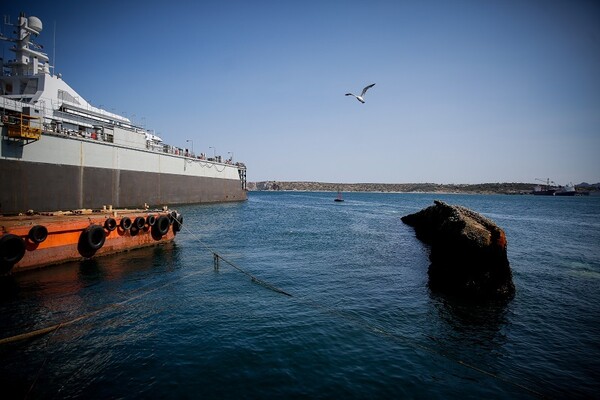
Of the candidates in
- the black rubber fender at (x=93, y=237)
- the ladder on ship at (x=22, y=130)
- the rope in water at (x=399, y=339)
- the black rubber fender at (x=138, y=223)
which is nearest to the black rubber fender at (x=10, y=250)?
the black rubber fender at (x=93, y=237)

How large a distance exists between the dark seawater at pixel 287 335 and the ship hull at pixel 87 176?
52.4ft

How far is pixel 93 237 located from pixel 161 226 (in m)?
5.24

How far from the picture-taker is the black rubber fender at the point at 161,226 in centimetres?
2134

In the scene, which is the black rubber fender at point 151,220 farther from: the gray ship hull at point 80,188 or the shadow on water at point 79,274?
the gray ship hull at point 80,188

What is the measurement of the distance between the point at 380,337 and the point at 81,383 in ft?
25.9

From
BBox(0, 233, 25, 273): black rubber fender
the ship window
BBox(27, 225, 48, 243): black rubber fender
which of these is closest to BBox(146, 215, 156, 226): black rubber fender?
BBox(27, 225, 48, 243): black rubber fender

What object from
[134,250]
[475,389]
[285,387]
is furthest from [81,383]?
[134,250]

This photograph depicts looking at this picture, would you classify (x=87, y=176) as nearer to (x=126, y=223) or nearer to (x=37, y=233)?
(x=126, y=223)

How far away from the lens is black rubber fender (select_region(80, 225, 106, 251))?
16328 mm

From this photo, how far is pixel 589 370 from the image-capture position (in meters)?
7.92

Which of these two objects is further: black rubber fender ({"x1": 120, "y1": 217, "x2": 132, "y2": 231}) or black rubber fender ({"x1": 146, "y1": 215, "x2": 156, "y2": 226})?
black rubber fender ({"x1": 146, "y1": 215, "x2": 156, "y2": 226})

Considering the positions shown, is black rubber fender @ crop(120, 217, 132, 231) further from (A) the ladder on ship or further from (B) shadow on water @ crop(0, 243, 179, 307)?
(A) the ladder on ship

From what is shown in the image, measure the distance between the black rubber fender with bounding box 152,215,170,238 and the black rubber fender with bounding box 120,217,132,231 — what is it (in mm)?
2112

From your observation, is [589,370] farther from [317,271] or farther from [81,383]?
[81,383]
